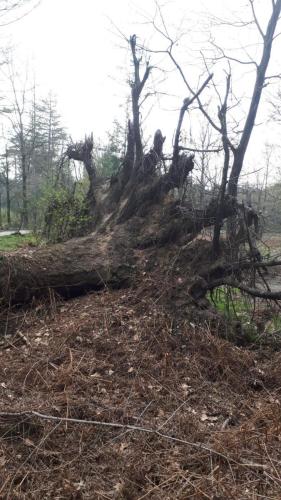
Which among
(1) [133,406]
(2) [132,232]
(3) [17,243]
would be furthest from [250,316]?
(3) [17,243]

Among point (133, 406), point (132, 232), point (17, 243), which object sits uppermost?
point (132, 232)

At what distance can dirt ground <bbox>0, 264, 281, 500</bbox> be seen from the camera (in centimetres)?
338

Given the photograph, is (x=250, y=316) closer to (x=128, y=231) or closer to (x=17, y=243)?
(x=128, y=231)

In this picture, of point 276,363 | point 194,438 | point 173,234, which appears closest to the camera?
point 194,438

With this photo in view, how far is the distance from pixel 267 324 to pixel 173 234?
234cm

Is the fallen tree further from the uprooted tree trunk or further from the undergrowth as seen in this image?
the undergrowth

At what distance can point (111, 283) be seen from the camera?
7.24 m

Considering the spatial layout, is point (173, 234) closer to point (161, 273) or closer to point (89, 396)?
point (161, 273)

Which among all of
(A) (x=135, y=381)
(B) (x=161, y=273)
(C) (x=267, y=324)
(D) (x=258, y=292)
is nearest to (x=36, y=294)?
(B) (x=161, y=273)

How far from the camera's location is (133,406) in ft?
14.7

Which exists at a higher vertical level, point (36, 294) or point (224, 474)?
point (36, 294)

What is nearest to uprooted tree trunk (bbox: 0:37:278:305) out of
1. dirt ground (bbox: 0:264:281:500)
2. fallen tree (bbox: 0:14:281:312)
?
fallen tree (bbox: 0:14:281:312)

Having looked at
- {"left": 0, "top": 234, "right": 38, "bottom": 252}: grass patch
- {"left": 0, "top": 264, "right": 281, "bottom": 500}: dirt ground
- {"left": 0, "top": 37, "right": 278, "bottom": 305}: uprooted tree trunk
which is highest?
{"left": 0, "top": 37, "right": 278, "bottom": 305}: uprooted tree trunk

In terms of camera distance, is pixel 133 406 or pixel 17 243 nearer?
pixel 133 406
